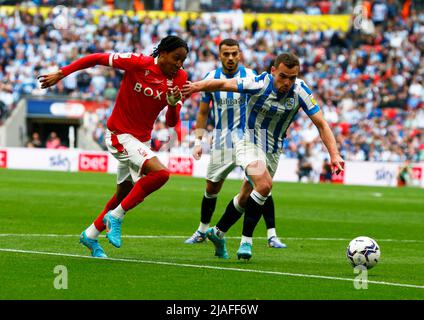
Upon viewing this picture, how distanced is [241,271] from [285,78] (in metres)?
2.37

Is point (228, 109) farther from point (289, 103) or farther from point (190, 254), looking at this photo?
point (190, 254)

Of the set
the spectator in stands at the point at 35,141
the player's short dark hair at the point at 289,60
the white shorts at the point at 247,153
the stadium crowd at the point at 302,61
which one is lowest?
the white shorts at the point at 247,153

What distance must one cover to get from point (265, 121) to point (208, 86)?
1589 millimetres

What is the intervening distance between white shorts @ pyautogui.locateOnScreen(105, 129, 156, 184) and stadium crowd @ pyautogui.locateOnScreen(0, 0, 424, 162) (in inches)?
962

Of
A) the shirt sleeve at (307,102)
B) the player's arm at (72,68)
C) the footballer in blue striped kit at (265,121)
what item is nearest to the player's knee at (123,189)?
the footballer in blue striped kit at (265,121)

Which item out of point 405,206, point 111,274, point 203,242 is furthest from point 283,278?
point 405,206

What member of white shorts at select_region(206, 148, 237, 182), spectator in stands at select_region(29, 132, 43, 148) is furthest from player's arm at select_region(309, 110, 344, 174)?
spectator in stands at select_region(29, 132, 43, 148)

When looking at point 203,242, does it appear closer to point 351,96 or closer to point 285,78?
point 285,78

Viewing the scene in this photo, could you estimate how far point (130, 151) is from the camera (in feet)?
37.7

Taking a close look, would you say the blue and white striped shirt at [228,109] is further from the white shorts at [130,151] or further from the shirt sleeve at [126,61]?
the shirt sleeve at [126,61]

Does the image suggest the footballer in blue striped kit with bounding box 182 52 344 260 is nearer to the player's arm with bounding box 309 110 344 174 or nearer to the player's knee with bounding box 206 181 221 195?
the player's arm with bounding box 309 110 344 174

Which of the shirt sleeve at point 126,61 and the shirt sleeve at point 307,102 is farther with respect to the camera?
the shirt sleeve at point 307,102

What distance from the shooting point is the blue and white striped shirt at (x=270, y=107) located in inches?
464

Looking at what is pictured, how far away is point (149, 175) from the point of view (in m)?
11.3
